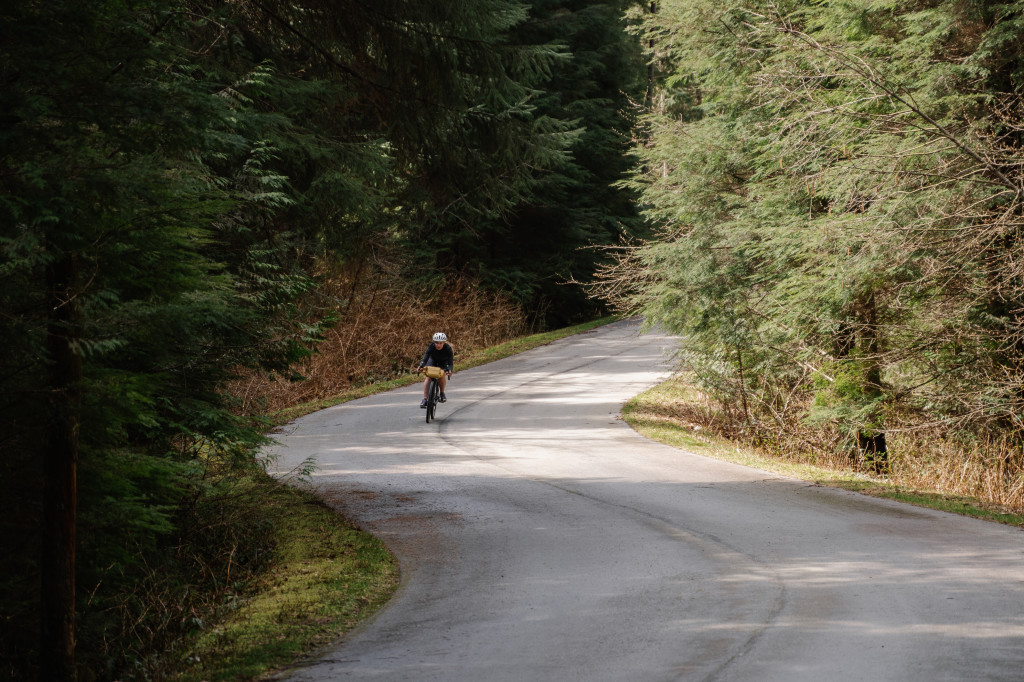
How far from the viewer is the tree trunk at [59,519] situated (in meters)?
5.77

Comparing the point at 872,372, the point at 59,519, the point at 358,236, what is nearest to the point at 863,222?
the point at 872,372

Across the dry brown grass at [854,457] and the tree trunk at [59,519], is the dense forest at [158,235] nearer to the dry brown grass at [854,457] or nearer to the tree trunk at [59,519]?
the tree trunk at [59,519]

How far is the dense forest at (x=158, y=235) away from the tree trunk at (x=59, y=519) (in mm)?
14

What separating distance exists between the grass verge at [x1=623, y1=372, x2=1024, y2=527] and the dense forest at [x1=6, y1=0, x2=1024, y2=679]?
108 cm

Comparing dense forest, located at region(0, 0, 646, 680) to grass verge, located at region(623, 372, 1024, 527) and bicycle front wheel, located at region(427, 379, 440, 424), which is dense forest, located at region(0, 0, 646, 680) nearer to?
bicycle front wheel, located at region(427, 379, 440, 424)

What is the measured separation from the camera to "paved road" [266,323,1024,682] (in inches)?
227

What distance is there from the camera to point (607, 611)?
6887mm

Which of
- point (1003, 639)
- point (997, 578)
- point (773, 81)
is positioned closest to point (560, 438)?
point (773, 81)

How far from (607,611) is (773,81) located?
8.48m

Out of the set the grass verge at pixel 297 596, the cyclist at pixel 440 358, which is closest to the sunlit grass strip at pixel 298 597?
the grass verge at pixel 297 596

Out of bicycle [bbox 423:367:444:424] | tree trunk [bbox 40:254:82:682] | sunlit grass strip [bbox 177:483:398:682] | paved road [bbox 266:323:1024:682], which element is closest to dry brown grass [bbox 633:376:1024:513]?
paved road [bbox 266:323:1024:682]

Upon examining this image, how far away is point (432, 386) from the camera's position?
59.5 ft

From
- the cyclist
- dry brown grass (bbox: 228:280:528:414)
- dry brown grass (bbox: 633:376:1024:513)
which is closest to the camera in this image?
dry brown grass (bbox: 633:376:1024:513)

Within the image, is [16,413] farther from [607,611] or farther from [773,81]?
[773,81]
